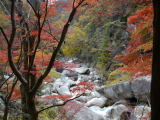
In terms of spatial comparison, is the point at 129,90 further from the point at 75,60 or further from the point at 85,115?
the point at 75,60

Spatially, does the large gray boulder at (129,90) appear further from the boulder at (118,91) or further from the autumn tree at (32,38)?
the autumn tree at (32,38)

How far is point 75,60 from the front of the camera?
2941 centimetres

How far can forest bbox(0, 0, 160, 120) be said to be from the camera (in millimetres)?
3076

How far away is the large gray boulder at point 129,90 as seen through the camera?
341 inches

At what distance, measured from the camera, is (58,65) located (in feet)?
15.4

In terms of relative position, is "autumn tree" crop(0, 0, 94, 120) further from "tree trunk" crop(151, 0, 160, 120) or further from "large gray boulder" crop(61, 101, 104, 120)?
"large gray boulder" crop(61, 101, 104, 120)

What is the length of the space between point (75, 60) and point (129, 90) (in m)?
20.2

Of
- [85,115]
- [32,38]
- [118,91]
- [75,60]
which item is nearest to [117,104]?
[118,91]

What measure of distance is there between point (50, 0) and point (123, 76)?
410 inches

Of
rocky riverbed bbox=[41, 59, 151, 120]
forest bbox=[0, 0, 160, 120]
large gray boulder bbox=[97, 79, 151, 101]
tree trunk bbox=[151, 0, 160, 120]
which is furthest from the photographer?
large gray boulder bbox=[97, 79, 151, 101]

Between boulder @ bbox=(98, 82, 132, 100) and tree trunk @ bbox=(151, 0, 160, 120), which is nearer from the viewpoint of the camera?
tree trunk @ bbox=(151, 0, 160, 120)

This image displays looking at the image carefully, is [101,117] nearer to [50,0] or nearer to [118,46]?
[50,0]

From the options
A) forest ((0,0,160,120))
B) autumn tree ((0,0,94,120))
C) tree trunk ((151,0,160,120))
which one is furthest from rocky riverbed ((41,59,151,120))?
tree trunk ((151,0,160,120))

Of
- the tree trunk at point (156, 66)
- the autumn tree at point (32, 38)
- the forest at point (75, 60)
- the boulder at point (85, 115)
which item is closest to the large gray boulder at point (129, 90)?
the forest at point (75, 60)
